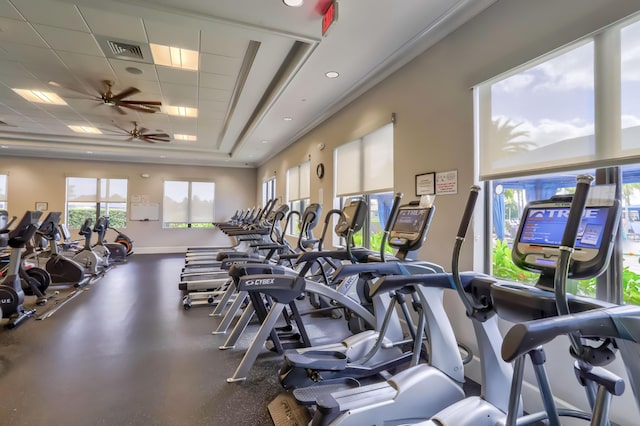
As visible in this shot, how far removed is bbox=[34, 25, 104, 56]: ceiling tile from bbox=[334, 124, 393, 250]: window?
3.30 metres

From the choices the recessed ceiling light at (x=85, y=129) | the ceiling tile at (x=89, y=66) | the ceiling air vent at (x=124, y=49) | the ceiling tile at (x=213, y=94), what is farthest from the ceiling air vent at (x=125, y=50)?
the recessed ceiling light at (x=85, y=129)

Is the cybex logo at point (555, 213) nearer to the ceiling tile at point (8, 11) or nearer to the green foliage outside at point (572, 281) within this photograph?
the green foliage outside at point (572, 281)

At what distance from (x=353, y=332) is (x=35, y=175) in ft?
36.0

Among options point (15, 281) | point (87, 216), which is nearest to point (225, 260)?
point (15, 281)

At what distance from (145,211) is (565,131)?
36.3ft

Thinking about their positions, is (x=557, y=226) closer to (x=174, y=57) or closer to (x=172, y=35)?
(x=172, y=35)

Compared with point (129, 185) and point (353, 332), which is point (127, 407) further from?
point (129, 185)

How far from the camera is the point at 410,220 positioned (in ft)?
7.29

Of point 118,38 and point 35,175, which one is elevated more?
point 118,38

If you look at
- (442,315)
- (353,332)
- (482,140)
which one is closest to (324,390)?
(442,315)

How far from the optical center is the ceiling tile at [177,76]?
4.18 metres

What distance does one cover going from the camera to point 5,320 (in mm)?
3672

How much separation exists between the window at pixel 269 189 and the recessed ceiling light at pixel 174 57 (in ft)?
16.8

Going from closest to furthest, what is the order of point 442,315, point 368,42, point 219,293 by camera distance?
point 442,315 → point 368,42 → point 219,293
